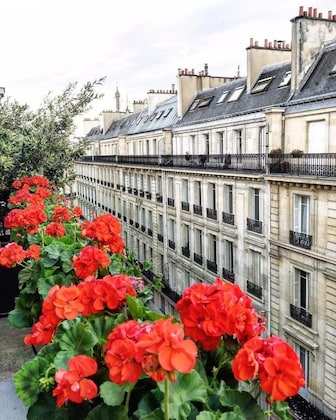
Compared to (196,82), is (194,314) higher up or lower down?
lower down

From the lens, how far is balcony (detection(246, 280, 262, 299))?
18.0m

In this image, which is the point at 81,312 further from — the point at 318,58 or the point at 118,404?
the point at 318,58

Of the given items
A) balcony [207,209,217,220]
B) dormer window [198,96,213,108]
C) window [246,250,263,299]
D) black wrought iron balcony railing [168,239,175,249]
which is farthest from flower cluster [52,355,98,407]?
black wrought iron balcony railing [168,239,175,249]

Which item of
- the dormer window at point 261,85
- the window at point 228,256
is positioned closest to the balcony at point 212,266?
the window at point 228,256

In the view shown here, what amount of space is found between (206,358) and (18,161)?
8.04 metres

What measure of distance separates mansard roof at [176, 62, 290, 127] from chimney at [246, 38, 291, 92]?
29cm

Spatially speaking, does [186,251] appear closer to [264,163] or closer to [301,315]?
[264,163]

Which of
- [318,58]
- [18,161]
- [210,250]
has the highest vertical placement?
[318,58]

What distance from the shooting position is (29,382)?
249 cm

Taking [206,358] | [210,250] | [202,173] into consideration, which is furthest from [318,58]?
[206,358]

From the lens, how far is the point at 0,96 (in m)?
10.3


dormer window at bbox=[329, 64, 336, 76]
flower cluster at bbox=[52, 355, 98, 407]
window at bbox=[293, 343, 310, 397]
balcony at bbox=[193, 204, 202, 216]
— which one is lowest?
window at bbox=[293, 343, 310, 397]

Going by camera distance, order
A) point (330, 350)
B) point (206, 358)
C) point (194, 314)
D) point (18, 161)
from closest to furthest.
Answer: point (194, 314) → point (206, 358) → point (18, 161) → point (330, 350)

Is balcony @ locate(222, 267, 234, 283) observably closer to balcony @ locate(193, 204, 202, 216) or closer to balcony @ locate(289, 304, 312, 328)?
balcony @ locate(193, 204, 202, 216)
